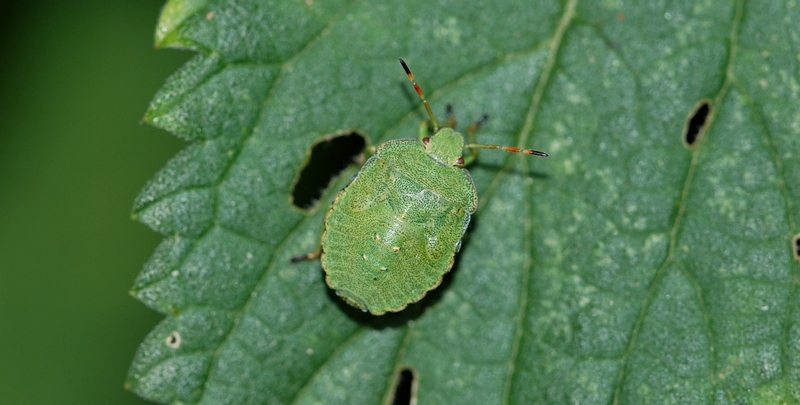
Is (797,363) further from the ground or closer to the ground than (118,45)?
closer to the ground

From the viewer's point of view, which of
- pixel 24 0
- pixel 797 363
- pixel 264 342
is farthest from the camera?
pixel 24 0

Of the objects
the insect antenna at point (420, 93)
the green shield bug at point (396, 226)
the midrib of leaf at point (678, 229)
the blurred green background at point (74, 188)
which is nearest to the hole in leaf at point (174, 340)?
the green shield bug at point (396, 226)

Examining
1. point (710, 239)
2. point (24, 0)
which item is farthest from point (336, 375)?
point (24, 0)

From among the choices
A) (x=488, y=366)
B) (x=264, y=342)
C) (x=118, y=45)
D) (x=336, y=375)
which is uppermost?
(x=118, y=45)

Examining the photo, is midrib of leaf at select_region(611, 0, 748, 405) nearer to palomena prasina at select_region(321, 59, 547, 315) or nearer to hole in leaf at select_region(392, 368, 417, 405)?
palomena prasina at select_region(321, 59, 547, 315)

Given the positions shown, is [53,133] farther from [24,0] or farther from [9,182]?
[24,0]

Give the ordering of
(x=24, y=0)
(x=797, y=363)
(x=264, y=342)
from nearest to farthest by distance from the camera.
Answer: (x=797, y=363)
(x=264, y=342)
(x=24, y=0)

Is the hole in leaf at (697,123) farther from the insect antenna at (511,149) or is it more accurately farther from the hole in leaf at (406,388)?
the hole in leaf at (406,388)

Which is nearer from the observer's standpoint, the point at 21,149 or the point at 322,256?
the point at 322,256
